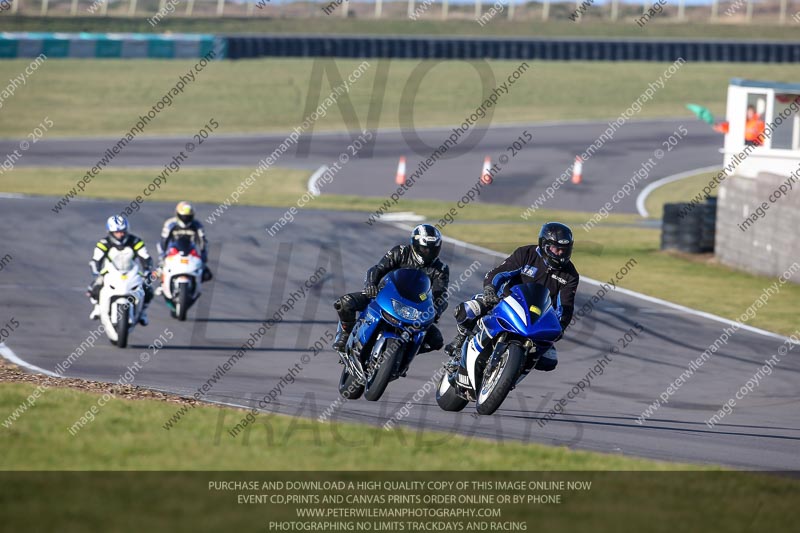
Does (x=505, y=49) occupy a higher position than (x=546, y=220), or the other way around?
(x=505, y=49)

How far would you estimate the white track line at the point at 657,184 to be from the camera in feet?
116

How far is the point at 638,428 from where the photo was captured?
38.8 feet

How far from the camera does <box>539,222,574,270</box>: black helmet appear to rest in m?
11.4

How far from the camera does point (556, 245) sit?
11.4 metres

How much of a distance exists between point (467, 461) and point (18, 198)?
74.6ft

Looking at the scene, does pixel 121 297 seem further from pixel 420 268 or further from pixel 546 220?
pixel 546 220

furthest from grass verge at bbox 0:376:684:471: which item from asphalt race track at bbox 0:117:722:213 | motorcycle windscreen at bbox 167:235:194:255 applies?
asphalt race track at bbox 0:117:722:213

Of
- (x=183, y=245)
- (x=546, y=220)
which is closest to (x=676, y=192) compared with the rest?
(x=546, y=220)

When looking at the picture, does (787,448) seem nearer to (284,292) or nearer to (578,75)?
(284,292)

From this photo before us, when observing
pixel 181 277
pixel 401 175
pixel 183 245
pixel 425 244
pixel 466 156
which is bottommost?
pixel 466 156

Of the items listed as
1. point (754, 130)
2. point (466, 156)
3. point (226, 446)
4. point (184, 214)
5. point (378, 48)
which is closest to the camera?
point (226, 446)

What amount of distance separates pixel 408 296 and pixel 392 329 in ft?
1.19

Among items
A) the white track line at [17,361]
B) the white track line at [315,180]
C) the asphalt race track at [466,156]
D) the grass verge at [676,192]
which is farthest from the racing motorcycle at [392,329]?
the white track line at [315,180]
